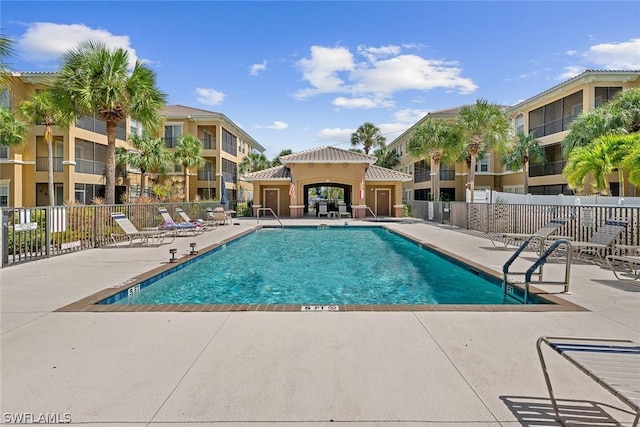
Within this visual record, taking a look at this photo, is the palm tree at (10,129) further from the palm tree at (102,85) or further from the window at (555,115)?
the window at (555,115)

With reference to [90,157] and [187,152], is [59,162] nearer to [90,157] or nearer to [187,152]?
[90,157]

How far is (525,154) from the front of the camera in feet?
89.8

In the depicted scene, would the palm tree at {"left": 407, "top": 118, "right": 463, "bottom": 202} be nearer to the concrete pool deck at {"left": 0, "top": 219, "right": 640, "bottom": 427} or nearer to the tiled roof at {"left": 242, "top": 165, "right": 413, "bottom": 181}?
the tiled roof at {"left": 242, "top": 165, "right": 413, "bottom": 181}

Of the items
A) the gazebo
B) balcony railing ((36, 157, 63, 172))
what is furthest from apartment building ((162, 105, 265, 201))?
balcony railing ((36, 157, 63, 172))

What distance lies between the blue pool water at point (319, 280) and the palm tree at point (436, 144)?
13172mm

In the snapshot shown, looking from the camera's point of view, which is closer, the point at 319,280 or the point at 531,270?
the point at 531,270

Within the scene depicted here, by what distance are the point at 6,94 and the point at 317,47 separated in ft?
66.5

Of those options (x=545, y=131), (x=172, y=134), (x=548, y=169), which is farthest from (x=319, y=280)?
(x=172, y=134)

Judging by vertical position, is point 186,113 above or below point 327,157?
above

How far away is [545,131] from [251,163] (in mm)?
30084

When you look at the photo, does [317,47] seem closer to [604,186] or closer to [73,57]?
[73,57]

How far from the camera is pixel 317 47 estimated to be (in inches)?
794

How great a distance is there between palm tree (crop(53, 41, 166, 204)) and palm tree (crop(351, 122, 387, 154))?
30.7 metres

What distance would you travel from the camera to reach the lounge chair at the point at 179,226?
14155 millimetres
